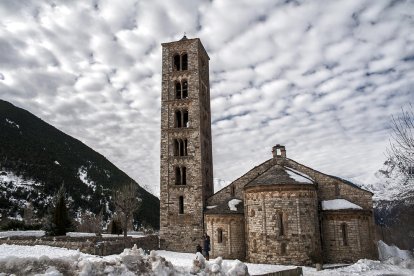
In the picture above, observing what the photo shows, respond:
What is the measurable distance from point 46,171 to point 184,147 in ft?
221

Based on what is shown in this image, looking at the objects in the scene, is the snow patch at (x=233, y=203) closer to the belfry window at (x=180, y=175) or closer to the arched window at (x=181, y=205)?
the arched window at (x=181, y=205)

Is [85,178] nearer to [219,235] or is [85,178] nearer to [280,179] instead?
[219,235]

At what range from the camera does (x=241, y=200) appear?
29047 millimetres

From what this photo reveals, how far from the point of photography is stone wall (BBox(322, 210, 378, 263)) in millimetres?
24109

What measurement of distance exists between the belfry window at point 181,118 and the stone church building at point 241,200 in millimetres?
101

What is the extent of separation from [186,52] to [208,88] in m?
5.13

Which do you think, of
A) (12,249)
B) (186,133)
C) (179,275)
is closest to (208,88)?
(186,133)

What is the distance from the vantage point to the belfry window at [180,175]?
3186 cm

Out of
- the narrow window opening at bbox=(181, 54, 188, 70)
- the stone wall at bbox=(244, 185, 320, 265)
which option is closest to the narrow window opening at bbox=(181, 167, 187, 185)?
the stone wall at bbox=(244, 185, 320, 265)

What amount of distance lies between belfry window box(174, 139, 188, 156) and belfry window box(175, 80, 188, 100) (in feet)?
14.8

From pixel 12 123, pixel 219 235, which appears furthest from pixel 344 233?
pixel 12 123

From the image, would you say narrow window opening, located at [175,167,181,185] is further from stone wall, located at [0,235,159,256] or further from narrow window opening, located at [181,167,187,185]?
stone wall, located at [0,235,159,256]

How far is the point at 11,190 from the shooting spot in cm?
7531

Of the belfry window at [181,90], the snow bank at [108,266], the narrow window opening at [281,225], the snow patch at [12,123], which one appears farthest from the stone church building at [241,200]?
the snow patch at [12,123]
